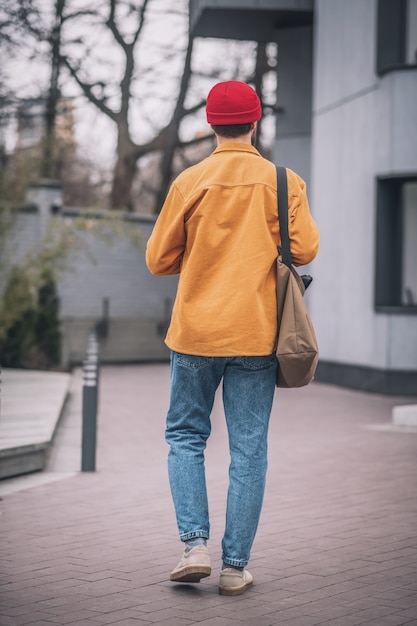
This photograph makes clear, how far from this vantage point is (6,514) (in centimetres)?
577

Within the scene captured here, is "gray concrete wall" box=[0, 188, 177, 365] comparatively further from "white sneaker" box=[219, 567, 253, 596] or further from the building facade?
"white sneaker" box=[219, 567, 253, 596]

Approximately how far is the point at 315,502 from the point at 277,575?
1.83 m

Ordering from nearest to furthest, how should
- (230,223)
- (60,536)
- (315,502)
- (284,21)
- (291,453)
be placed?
(230,223), (60,536), (315,502), (291,453), (284,21)

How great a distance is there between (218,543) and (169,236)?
5.77ft

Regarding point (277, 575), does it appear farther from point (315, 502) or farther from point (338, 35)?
point (338, 35)

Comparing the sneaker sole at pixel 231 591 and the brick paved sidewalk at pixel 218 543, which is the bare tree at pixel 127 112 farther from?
the sneaker sole at pixel 231 591

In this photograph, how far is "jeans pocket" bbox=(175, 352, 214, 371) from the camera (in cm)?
402

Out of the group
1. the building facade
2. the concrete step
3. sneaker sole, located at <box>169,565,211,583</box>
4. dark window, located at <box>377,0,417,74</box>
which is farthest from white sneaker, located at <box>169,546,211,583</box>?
dark window, located at <box>377,0,417,74</box>

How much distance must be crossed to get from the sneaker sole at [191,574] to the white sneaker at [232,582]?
0.24 ft

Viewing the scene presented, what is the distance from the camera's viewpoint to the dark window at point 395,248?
1406cm

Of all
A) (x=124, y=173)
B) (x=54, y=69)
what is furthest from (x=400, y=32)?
(x=124, y=173)

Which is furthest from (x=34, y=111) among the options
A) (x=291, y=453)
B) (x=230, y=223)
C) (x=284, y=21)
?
(x=230, y=223)

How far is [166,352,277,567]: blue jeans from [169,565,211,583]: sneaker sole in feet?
0.37

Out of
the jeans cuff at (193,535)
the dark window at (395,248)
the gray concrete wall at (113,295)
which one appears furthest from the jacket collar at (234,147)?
the gray concrete wall at (113,295)
